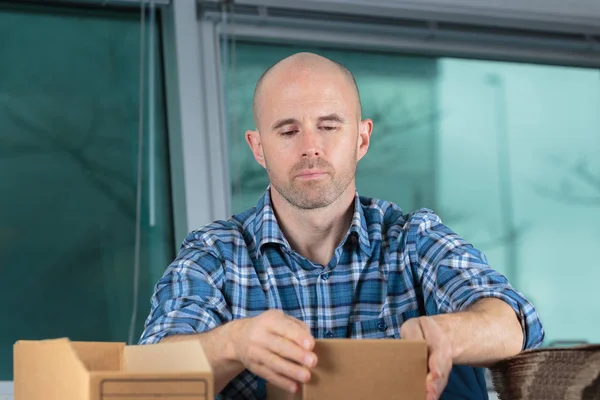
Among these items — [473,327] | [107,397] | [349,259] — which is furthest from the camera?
[349,259]

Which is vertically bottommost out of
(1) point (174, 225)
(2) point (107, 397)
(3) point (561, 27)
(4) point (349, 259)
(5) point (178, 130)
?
(2) point (107, 397)

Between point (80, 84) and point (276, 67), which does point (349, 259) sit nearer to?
point (276, 67)

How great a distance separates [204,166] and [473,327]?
1356 millimetres

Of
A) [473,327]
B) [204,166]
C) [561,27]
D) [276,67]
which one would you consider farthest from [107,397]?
[561,27]

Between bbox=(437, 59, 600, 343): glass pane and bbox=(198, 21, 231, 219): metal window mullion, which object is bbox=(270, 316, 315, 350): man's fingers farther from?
bbox=(437, 59, 600, 343): glass pane

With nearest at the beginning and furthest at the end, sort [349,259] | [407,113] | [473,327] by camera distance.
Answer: [473,327] → [349,259] → [407,113]

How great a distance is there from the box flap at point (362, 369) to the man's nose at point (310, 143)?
23.4 inches

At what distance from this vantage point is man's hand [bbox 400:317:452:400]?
1001 millimetres

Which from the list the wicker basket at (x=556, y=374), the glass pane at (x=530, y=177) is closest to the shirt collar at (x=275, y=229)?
the wicker basket at (x=556, y=374)

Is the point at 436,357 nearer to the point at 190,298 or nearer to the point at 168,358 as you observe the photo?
the point at 168,358

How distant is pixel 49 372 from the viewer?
0.97m

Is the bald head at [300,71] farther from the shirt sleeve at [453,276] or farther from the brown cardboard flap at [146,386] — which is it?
the brown cardboard flap at [146,386]

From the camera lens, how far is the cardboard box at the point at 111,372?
801 mm

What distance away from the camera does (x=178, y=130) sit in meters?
2.44
